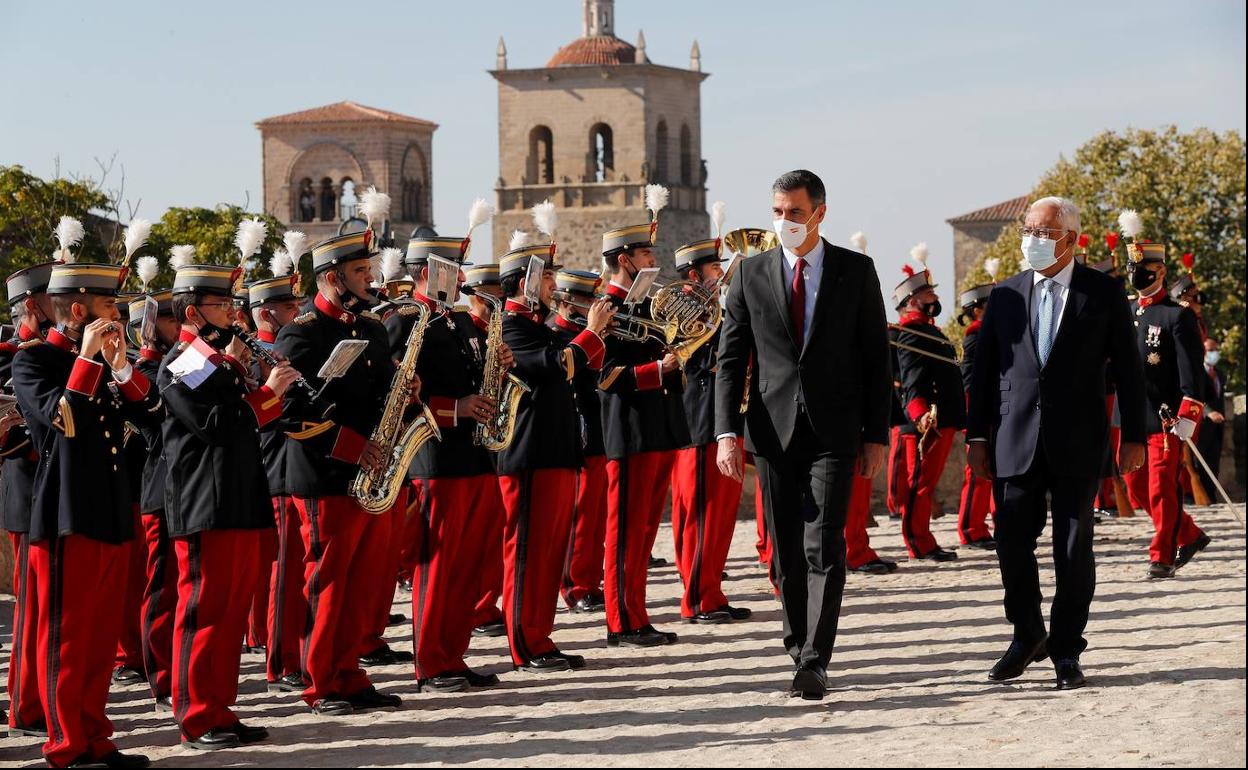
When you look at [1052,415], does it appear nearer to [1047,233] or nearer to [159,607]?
[1047,233]

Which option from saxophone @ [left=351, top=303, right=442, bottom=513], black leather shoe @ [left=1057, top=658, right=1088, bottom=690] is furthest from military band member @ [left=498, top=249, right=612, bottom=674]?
black leather shoe @ [left=1057, top=658, right=1088, bottom=690]

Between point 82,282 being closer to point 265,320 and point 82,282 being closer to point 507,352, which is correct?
point 507,352

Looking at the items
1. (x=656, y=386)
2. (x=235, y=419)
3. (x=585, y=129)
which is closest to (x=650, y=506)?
(x=656, y=386)

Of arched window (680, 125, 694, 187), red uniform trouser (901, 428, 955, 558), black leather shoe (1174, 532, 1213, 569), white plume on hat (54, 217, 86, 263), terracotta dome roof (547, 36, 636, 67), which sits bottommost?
black leather shoe (1174, 532, 1213, 569)

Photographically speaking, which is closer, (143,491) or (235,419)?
(235,419)

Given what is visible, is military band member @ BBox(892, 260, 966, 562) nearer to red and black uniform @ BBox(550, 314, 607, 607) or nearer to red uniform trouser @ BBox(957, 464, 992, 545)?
red uniform trouser @ BBox(957, 464, 992, 545)

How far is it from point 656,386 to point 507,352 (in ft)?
5.69

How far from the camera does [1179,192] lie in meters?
59.2

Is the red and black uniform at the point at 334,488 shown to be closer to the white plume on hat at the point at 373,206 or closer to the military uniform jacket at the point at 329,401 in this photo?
the military uniform jacket at the point at 329,401

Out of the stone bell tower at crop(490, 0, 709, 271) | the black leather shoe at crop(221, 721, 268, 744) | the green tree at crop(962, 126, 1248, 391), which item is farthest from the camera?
the stone bell tower at crop(490, 0, 709, 271)

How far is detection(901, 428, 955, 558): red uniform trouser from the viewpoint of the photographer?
14539mm

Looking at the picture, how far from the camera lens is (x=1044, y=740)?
7.40 meters

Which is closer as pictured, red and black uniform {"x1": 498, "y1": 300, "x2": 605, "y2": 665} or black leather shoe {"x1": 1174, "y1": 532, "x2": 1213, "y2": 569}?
red and black uniform {"x1": 498, "y1": 300, "x2": 605, "y2": 665}

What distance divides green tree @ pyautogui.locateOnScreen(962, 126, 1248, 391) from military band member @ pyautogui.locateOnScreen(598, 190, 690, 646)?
1902 inches
